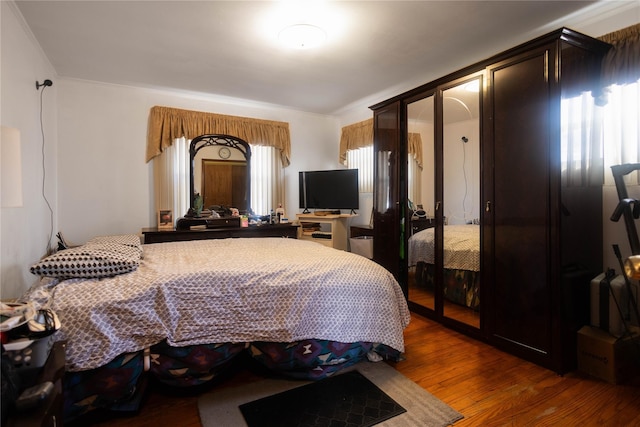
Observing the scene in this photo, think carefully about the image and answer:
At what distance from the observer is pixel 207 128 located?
4.11 metres

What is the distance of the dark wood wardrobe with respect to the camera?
2.09 metres

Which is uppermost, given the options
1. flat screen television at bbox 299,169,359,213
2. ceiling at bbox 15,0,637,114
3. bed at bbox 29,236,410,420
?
ceiling at bbox 15,0,637,114

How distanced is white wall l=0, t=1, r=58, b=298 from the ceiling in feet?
0.59

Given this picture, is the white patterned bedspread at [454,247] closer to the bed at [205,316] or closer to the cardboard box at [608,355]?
the cardboard box at [608,355]

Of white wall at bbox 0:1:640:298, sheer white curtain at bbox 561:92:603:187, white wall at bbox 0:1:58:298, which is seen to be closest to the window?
white wall at bbox 0:1:640:298

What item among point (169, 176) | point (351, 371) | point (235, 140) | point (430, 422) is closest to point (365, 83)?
point (235, 140)

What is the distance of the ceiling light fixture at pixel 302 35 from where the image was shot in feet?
7.83

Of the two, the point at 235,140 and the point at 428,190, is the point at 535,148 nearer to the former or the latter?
the point at 428,190

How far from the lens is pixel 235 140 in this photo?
14.1 ft

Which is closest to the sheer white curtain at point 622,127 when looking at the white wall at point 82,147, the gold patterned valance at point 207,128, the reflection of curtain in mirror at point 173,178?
the white wall at point 82,147

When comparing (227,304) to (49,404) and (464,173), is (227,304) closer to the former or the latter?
(49,404)

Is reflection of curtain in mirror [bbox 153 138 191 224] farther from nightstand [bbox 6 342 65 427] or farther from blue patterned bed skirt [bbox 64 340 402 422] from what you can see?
nightstand [bbox 6 342 65 427]

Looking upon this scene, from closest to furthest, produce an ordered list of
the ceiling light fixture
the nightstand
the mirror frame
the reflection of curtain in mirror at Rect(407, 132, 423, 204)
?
the nightstand < the ceiling light fixture < the reflection of curtain in mirror at Rect(407, 132, 423, 204) < the mirror frame

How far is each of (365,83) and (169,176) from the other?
2599 mm
